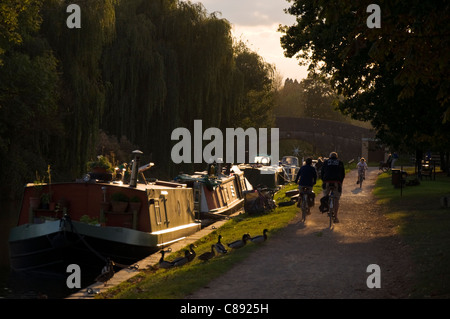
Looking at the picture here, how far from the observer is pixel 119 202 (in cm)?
1667

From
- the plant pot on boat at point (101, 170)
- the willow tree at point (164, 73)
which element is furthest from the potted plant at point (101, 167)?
the willow tree at point (164, 73)

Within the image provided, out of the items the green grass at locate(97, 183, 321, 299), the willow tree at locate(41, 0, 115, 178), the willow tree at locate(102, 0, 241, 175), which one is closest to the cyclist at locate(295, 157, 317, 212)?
the green grass at locate(97, 183, 321, 299)

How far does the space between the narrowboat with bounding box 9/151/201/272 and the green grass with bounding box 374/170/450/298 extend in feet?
20.2

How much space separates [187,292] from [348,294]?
2.19 metres

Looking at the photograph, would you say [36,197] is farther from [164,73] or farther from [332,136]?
[332,136]

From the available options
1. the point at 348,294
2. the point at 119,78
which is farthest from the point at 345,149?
the point at 348,294

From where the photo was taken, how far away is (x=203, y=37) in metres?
38.2

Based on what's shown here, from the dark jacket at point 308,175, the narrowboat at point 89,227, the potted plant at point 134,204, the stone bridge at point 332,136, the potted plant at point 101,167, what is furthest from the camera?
the stone bridge at point 332,136

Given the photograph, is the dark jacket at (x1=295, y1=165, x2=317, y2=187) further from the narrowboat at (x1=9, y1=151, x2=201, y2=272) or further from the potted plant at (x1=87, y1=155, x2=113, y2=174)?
the potted plant at (x1=87, y1=155, x2=113, y2=174)

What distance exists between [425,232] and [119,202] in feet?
23.7

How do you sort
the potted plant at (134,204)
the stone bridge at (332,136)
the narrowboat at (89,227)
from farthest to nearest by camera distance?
the stone bridge at (332,136), the potted plant at (134,204), the narrowboat at (89,227)

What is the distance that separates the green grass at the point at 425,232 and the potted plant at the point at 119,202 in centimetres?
659

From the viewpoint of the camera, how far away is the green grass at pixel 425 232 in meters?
9.98

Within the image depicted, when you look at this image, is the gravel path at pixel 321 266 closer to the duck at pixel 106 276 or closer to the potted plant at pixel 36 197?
the duck at pixel 106 276
